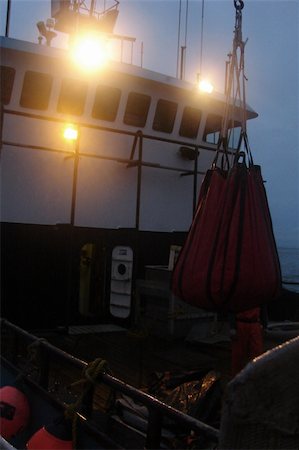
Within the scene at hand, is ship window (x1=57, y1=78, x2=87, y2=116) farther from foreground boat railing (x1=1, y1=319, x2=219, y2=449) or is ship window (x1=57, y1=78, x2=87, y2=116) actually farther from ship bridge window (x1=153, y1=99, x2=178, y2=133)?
foreground boat railing (x1=1, y1=319, x2=219, y2=449)

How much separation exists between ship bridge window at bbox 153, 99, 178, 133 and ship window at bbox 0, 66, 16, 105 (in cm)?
265

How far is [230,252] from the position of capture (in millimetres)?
2496

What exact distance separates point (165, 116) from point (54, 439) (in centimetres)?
667

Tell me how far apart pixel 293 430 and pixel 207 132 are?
8.72m

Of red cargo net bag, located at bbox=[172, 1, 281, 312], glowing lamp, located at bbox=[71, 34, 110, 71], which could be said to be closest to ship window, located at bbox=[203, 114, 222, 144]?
glowing lamp, located at bbox=[71, 34, 110, 71]

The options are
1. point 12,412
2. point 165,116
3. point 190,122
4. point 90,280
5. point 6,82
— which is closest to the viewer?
point 12,412

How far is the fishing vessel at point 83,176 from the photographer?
6805mm

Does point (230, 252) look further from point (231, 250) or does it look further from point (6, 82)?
point (6, 82)

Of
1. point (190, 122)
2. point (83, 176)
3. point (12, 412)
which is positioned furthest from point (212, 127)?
point (12, 412)

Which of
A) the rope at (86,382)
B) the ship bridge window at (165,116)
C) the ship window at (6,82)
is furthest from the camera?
the ship bridge window at (165,116)

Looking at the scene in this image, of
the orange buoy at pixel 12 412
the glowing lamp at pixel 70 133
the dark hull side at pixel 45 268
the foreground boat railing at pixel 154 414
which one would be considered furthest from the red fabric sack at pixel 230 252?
the glowing lamp at pixel 70 133

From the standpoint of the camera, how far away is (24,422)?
12.1ft

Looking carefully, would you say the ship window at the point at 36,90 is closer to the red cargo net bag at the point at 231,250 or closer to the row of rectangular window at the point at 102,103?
the row of rectangular window at the point at 102,103

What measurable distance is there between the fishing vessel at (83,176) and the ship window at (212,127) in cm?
25
